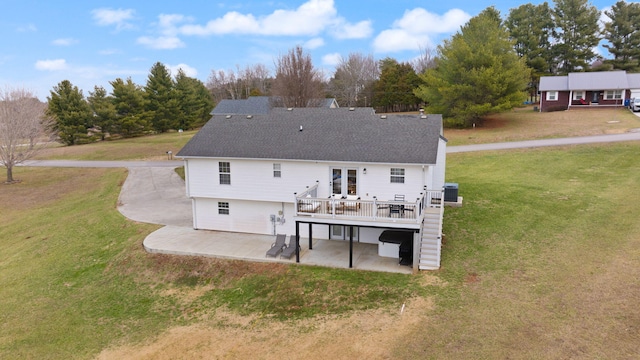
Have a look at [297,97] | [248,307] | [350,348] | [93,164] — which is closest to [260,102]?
[297,97]

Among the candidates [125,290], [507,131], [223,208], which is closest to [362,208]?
[223,208]

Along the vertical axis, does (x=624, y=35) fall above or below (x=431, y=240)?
above

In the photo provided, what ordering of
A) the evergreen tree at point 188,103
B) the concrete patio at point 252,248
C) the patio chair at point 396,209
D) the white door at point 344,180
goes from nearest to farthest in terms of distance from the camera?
1. the patio chair at point 396,209
2. the concrete patio at point 252,248
3. the white door at point 344,180
4. the evergreen tree at point 188,103

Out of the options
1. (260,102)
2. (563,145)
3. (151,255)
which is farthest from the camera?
(260,102)

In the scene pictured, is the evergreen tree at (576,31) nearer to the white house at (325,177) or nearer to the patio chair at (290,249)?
the white house at (325,177)

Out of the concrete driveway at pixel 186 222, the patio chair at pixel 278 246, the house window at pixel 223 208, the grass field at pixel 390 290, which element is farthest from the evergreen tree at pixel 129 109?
the patio chair at pixel 278 246

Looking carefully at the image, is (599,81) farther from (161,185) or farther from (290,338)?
(290,338)

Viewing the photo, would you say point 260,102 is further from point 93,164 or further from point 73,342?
point 73,342
